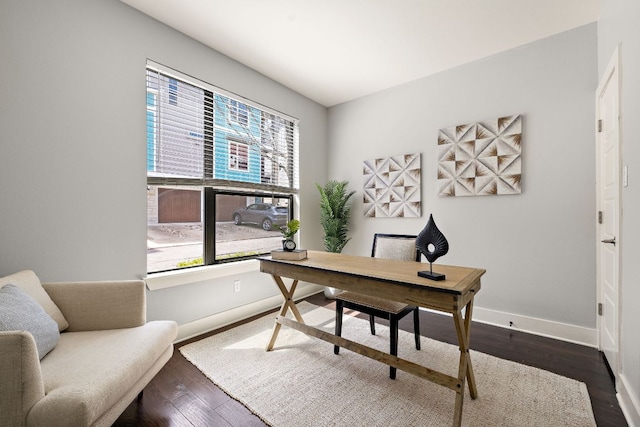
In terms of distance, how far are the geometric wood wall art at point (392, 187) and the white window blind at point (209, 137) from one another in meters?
1.14

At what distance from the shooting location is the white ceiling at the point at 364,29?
2.26 m

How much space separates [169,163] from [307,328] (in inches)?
76.3

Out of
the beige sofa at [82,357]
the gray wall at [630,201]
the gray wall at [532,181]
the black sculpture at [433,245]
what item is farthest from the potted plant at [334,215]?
the gray wall at [630,201]

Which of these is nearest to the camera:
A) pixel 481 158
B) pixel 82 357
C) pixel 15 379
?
pixel 15 379

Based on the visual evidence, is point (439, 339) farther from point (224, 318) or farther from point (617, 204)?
point (224, 318)

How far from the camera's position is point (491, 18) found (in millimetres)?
2385

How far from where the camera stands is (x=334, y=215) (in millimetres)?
3912

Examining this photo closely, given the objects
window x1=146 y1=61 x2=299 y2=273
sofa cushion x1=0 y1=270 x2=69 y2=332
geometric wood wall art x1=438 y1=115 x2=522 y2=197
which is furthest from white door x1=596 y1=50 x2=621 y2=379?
sofa cushion x1=0 y1=270 x2=69 y2=332

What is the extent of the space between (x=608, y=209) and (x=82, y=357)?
11.7ft

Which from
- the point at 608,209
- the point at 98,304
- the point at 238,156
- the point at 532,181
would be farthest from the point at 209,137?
the point at 608,209

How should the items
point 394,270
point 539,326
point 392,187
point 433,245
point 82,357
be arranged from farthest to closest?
point 392,187 < point 539,326 < point 394,270 < point 433,245 < point 82,357

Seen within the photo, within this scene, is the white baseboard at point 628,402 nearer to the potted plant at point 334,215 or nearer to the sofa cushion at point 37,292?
the potted plant at point 334,215

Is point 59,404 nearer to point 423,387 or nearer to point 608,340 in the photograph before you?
point 423,387

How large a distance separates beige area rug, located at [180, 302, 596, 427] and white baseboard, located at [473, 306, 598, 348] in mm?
809
